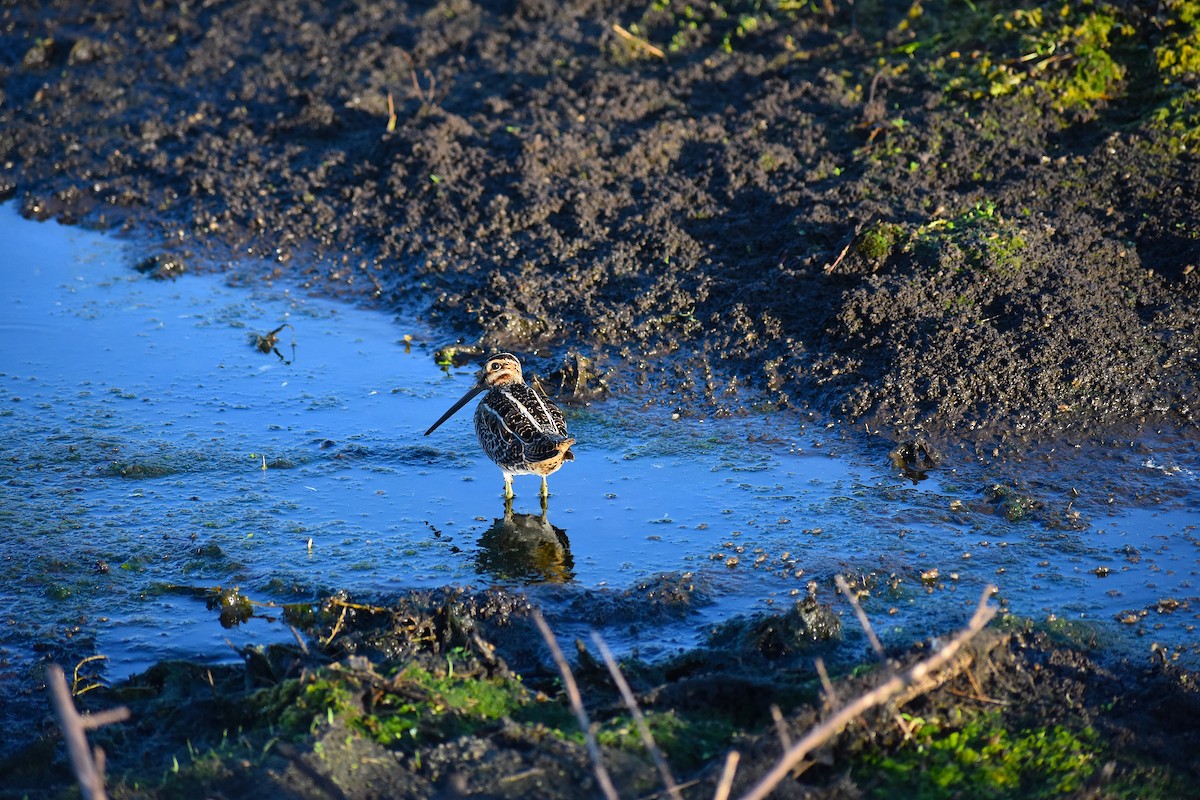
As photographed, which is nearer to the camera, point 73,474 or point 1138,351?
point 73,474

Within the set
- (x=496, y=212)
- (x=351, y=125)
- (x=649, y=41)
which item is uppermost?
(x=649, y=41)

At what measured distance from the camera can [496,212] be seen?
8523 mm

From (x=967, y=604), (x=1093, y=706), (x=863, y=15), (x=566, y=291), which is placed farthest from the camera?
(x=863, y=15)

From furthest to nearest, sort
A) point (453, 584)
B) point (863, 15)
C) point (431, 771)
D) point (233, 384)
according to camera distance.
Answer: point (863, 15), point (233, 384), point (453, 584), point (431, 771)

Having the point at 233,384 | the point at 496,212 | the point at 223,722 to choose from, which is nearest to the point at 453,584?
the point at 223,722

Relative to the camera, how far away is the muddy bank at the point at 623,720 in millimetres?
3676

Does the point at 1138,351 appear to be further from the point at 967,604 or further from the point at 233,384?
the point at 233,384

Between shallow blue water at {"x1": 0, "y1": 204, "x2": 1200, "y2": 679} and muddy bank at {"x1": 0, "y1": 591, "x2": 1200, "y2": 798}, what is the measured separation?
1.58 ft

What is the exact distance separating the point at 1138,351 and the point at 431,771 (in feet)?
15.9

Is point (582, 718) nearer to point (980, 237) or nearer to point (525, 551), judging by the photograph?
point (525, 551)

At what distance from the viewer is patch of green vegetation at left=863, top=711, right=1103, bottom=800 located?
3695 millimetres

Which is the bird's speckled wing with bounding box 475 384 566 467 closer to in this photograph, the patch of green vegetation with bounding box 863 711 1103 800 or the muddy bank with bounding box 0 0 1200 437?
the muddy bank with bounding box 0 0 1200 437

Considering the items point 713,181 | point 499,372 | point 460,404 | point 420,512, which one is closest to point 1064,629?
point 420,512

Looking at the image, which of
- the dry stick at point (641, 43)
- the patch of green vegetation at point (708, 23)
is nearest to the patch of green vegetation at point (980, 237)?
the patch of green vegetation at point (708, 23)
